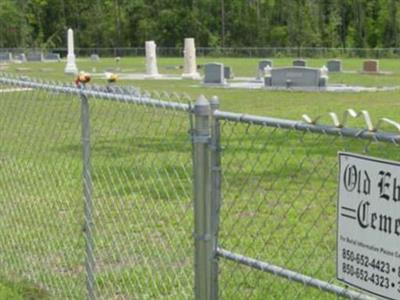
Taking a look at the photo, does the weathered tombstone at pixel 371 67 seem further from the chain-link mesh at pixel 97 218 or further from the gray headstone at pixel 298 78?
the chain-link mesh at pixel 97 218

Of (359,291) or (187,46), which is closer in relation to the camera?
(359,291)

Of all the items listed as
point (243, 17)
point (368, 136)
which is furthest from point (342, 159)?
point (243, 17)

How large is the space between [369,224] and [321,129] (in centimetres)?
42

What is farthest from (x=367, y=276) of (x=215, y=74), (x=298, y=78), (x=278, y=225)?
(x=215, y=74)

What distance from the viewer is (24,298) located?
5141mm

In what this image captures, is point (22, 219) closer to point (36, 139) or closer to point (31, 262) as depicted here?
point (31, 262)

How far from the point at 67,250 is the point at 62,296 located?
1.06 metres

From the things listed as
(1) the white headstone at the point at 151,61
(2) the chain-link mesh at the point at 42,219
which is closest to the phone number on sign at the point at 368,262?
(2) the chain-link mesh at the point at 42,219

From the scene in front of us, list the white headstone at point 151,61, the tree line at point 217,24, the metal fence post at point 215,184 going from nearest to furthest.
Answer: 1. the metal fence post at point 215,184
2. the white headstone at point 151,61
3. the tree line at point 217,24

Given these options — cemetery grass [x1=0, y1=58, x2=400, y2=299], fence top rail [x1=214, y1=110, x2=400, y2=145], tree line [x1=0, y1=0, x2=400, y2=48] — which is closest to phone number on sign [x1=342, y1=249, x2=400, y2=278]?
fence top rail [x1=214, y1=110, x2=400, y2=145]

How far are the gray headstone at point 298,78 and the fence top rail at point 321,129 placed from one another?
74.5 feet

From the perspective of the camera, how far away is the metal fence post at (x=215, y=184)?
3.31 meters

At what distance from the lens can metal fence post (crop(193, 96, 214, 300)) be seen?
10.9 feet

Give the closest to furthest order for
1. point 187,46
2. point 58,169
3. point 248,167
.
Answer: point 58,169
point 248,167
point 187,46
